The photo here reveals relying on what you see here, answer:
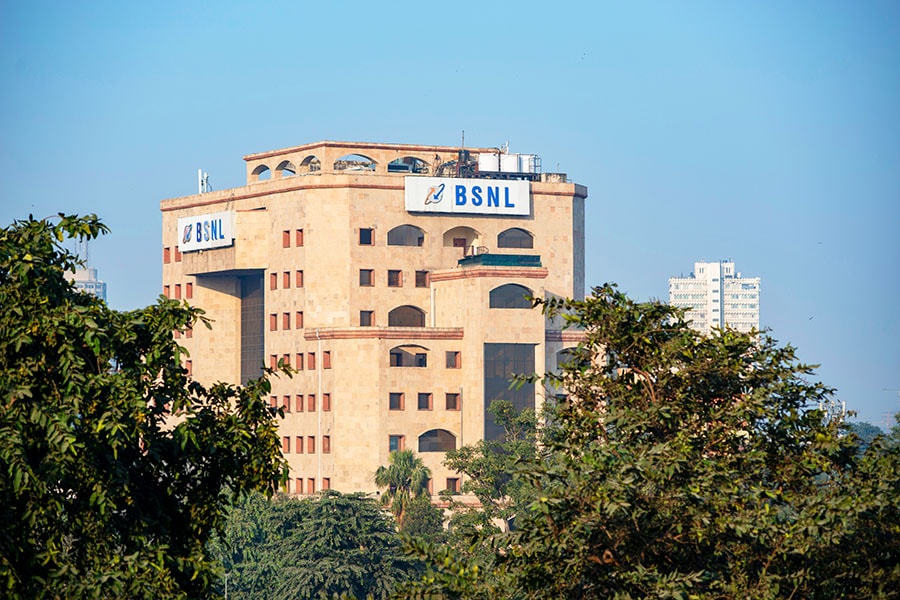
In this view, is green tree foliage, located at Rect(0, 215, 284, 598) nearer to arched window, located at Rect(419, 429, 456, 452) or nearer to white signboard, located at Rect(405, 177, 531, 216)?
arched window, located at Rect(419, 429, 456, 452)

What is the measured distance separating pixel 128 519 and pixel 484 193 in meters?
126

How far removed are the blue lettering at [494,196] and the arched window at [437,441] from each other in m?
21.1

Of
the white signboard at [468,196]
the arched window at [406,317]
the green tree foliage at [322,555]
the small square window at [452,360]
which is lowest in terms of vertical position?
the green tree foliage at [322,555]

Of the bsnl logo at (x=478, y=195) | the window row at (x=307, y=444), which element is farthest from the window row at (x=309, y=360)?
the bsnl logo at (x=478, y=195)

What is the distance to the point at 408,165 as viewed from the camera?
6270 inches

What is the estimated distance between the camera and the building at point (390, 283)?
148250 millimetres

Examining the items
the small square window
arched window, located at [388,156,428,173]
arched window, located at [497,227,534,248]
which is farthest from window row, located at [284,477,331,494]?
arched window, located at [388,156,428,173]

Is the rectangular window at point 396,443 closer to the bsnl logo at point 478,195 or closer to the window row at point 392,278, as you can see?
the window row at point 392,278

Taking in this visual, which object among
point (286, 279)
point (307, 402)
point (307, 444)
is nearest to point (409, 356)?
point (307, 402)

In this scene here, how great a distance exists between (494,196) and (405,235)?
863cm

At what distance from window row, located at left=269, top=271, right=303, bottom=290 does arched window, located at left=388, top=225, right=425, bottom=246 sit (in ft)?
28.4

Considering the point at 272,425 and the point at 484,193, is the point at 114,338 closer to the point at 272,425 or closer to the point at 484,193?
the point at 272,425

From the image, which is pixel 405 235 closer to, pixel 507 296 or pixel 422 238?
pixel 422 238

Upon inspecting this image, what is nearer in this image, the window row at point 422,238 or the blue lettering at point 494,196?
the window row at point 422,238
